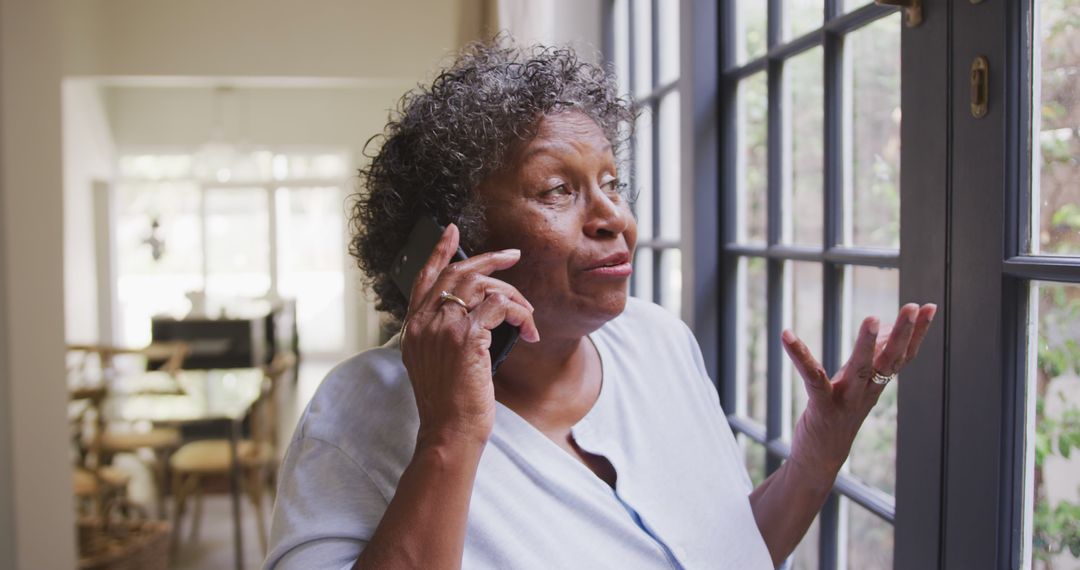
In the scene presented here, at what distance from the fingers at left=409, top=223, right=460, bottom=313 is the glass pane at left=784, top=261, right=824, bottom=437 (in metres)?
0.87

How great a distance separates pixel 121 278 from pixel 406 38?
268 inches

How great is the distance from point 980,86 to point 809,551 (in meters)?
1.02

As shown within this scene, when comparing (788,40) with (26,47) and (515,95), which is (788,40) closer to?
(515,95)

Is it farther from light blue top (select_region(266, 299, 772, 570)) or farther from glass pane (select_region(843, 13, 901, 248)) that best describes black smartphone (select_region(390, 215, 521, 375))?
glass pane (select_region(843, 13, 901, 248))

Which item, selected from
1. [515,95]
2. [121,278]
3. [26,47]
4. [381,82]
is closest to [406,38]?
[381,82]

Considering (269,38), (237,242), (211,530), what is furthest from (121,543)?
(237,242)

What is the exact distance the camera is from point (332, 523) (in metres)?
0.94

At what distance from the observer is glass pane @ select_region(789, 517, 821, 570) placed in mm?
1700

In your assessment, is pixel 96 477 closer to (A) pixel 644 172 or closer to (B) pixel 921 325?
(A) pixel 644 172

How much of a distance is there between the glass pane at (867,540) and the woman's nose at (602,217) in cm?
70

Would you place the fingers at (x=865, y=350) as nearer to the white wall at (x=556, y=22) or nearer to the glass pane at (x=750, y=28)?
the glass pane at (x=750, y=28)

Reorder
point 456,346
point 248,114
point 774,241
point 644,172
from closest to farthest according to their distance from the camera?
point 456,346, point 774,241, point 644,172, point 248,114

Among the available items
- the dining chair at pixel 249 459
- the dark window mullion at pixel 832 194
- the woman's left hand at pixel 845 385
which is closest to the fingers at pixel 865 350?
the woman's left hand at pixel 845 385

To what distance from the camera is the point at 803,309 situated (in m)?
1.73
